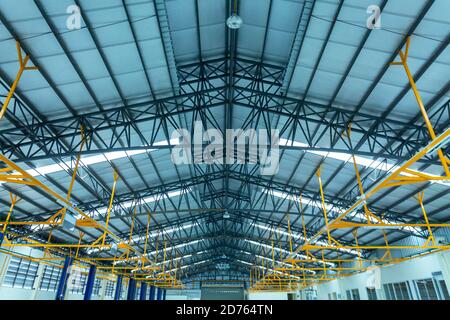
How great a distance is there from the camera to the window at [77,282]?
35.1 m

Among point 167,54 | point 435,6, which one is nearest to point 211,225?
point 167,54

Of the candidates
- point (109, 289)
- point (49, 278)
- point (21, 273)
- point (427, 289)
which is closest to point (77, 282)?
point (49, 278)

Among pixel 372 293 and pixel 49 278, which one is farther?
pixel 372 293

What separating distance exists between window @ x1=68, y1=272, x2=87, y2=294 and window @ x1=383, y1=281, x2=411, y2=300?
36.3 m

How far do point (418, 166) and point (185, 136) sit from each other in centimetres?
1403

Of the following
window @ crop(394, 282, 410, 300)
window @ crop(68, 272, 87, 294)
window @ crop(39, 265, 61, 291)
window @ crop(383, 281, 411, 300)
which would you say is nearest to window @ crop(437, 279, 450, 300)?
window @ crop(383, 281, 411, 300)

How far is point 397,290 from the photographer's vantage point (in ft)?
93.1

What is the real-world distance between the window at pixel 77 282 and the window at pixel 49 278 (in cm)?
222

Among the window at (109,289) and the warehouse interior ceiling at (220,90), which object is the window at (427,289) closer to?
the warehouse interior ceiling at (220,90)

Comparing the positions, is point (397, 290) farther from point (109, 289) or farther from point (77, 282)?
point (109, 289)

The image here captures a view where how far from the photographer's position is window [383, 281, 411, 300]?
26812 millimetres

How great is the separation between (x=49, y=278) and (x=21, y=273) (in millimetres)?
5213
